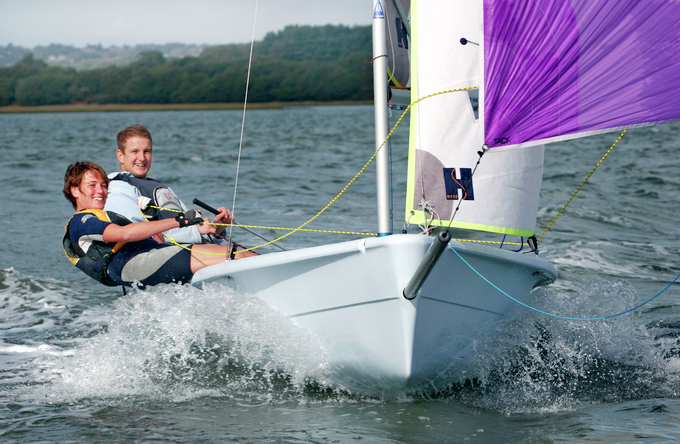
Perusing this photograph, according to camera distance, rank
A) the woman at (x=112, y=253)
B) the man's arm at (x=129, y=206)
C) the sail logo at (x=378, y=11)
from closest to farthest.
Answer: the sail logo at (x=378, y=11) → the woman at (x=112, y=253) → the man's arm at (x=129, y=206)

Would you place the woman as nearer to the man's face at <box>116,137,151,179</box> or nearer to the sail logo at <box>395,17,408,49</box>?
the man's face at <box>116,137,151,179</box>

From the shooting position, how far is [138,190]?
14.2ft

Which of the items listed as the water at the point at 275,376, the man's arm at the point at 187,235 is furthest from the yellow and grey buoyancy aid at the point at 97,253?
the man's arm at the point at 187,235

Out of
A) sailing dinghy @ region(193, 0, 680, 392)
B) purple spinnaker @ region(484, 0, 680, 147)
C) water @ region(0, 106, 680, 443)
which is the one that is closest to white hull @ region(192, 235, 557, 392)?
sailing dinghy @ region(193, 0, 680, 392)

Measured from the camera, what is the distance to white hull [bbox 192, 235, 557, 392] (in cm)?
290

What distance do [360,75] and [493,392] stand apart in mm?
77660

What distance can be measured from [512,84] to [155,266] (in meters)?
2.33

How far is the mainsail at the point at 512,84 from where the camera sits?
2738 millimetres

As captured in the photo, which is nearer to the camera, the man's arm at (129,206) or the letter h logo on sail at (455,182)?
the letter h logo on sail at (455,182)

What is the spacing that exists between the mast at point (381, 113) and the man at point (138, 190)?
1395 millimetres

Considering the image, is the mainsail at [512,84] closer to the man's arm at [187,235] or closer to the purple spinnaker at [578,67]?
the purple spinnaker at [578,67]

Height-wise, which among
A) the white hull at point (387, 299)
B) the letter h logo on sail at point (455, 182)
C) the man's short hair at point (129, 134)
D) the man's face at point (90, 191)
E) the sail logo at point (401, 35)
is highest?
the sail logo at point (401, 35)

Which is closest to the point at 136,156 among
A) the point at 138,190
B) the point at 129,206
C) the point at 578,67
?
the point at 138,190

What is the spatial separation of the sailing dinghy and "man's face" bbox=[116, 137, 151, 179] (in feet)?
4.30
